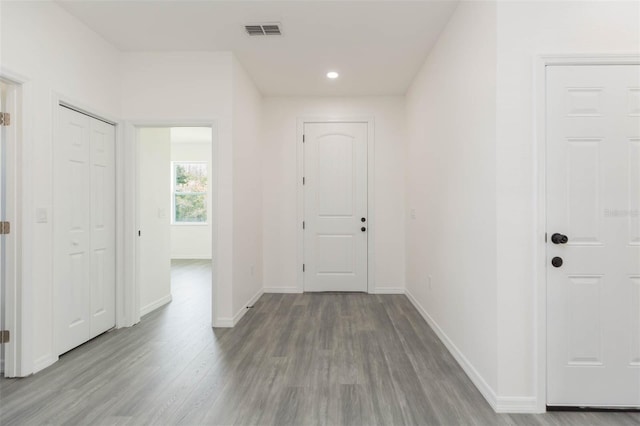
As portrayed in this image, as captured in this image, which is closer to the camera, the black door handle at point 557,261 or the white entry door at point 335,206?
the black door handle at point 557,261

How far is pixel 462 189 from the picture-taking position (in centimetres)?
254

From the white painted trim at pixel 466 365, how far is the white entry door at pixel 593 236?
0.32 metres

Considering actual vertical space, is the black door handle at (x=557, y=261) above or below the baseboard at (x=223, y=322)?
above

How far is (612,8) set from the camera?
194 centimetres

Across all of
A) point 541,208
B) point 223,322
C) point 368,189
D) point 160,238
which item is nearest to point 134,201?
point 160,238

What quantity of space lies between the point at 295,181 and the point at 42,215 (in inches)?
114

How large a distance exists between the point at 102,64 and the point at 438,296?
381cm

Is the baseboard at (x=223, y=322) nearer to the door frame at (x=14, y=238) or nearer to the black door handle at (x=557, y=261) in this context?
the door frame at (x=14, y=238)

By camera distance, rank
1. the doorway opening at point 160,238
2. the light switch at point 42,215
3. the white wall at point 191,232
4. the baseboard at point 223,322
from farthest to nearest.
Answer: the white wall at point 191,232 < the doorway opening at point 160,238 < the baseboard at point 223,322 < the light switch at point 42,215

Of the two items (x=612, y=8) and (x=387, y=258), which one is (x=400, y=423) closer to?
(x=612, y=8)

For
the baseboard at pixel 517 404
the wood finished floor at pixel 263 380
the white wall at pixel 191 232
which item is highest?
the white wall at pixel 191 232

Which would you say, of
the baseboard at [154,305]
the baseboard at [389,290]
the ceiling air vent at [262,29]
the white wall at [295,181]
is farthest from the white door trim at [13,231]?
the baseboard at [389,290]

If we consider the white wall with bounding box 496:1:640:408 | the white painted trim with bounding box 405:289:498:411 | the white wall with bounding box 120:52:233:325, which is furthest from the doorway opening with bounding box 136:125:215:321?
the white wall with bounding box 496:1:640:408

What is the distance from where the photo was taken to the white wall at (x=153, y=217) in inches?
147
